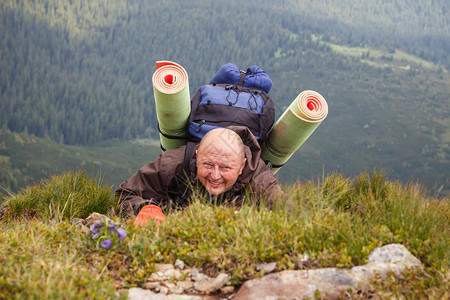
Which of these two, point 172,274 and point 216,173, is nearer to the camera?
point 172,274

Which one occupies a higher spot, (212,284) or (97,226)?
(97,226)

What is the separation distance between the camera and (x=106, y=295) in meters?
4.17

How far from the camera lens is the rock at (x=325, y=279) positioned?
4.52 metres

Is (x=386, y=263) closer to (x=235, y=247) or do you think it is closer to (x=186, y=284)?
(x=235, y=247)

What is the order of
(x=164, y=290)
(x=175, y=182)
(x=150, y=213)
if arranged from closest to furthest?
(x=164, y=290) < (x=150, y=213) < (x=175, y=182)

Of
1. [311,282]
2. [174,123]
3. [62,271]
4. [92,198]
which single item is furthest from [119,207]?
[311,282]

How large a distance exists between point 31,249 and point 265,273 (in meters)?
2.43

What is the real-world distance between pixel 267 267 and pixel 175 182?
9.16 ft

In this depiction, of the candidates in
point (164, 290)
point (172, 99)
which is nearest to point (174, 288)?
point (164, 290)

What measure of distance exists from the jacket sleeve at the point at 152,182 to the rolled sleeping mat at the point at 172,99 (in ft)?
2.96

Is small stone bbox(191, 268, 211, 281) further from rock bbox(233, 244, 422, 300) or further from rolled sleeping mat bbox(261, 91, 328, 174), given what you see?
rolled sleeping mat bbox(261, 91, 328, 174)

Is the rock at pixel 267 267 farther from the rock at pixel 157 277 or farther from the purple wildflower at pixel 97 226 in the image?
the purple wildflower at pixel 97 226

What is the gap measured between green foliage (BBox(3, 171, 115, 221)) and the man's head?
178 centimetres

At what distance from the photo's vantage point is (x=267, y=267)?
15.8 feet
